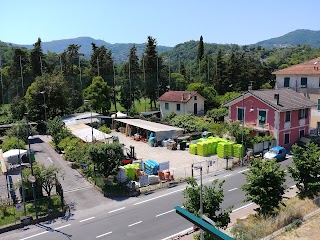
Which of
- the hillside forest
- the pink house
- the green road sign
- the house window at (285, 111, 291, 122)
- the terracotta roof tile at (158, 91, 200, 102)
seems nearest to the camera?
the green road sign

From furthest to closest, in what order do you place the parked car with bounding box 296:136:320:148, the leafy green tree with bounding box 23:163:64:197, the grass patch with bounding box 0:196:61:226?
the parked car with bounding box 296:136:320:148
the leafy green tree with bounding box 23:163:64:197
the grass patch with bounding box 0:196:61:226

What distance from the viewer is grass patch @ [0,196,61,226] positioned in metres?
20.0

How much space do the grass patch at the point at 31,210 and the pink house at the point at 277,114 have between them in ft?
67.2

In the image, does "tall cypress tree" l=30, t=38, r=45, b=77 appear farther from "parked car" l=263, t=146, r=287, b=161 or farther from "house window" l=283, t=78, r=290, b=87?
"parked car" l=263, t=146, r=287, b=161

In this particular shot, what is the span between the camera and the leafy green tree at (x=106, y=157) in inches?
952

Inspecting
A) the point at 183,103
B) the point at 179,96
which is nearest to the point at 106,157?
the point at 183,103

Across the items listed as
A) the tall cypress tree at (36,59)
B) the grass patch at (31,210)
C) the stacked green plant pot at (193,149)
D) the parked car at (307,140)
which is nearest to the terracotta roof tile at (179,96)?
the stacked green plant pot at (193,149)

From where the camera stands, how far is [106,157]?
24.3 meters

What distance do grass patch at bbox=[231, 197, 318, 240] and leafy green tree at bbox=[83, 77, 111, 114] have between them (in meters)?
39.8

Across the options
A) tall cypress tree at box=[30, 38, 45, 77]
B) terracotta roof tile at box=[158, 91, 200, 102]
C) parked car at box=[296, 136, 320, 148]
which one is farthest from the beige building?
tall cypress tree at box=[30, 38, 45, 77]

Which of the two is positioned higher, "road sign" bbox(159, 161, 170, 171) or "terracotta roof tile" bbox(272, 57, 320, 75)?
"terracotta roof tile" bbox(272, 57, 320, 75)

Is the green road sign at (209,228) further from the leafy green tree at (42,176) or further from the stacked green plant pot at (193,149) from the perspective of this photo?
the stacked green plant pot at (193,149)

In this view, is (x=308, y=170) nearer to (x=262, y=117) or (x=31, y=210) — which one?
(x=262, y=117)

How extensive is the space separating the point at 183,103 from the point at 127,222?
105 feet
